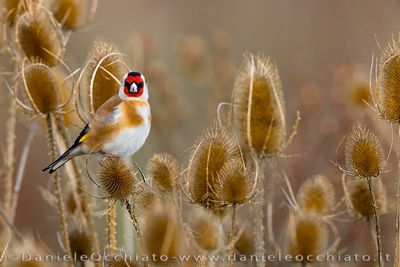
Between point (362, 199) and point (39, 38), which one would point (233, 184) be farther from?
point (39, 38)

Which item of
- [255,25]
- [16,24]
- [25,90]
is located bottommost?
[25,90]

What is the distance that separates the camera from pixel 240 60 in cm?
833

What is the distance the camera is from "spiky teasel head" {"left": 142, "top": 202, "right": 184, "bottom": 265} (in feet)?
7.19

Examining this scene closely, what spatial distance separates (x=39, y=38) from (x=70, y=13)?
424 mm

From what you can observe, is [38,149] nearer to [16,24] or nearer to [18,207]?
[18,207]

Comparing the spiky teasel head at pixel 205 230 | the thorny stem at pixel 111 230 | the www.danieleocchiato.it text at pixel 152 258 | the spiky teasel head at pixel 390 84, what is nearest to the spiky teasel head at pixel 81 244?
the www.danieleocchiato.it text at pixel 152 258

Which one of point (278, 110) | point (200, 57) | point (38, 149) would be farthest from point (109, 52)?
point (38, 149)

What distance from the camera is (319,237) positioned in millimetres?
3002

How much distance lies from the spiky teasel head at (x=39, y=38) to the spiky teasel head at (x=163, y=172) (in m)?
0.73

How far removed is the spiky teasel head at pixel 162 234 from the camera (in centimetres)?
219

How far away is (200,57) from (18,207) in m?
1.80

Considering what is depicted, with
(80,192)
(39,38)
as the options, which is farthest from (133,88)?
(80,192)

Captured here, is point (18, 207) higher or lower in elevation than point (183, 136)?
lower

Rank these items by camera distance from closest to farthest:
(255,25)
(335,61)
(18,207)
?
(18,207) → (335,61) → (255,25)
